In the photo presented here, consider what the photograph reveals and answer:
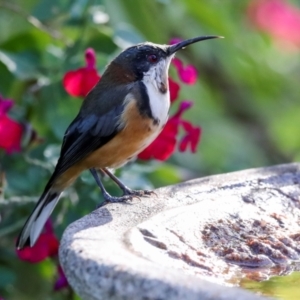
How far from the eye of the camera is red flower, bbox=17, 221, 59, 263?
4062 mm

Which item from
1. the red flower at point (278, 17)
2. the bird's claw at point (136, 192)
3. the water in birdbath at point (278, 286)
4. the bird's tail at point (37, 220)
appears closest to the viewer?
the water in birdbath at point (278, 286)

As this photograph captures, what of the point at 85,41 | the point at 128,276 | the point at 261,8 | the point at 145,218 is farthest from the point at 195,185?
the point at 261,8

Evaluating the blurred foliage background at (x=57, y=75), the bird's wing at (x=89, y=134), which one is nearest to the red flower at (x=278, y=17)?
the blurred foliage background at (x=57, y=75)

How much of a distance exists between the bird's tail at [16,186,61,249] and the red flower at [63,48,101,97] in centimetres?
49

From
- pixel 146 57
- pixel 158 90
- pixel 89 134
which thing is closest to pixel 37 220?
pixel 89 134

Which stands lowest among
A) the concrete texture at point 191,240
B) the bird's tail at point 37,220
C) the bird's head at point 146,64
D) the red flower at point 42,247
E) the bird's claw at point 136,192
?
the red flower at point 42,247

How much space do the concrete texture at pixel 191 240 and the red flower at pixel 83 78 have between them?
0.90 metres

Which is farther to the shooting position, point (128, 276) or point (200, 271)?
point (200, 271)

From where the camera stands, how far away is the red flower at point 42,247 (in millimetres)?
4062

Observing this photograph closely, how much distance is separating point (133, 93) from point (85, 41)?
2.87 ft

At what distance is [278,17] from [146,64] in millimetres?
2761

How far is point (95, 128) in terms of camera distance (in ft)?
12.2

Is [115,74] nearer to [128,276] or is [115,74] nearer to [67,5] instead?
[67,5]

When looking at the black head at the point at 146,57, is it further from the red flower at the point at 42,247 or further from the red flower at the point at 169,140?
the red flower at the point at 42,247
